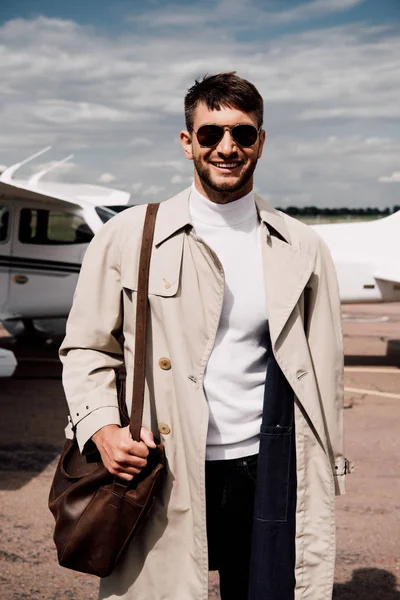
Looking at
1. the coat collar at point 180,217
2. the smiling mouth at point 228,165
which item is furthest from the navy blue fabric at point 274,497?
the smiling mouth at point 228,165

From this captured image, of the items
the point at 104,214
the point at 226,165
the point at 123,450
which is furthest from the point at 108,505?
the point at 104,214

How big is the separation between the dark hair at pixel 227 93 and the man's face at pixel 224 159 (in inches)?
0.6

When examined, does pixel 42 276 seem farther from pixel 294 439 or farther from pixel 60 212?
pixel 294 439

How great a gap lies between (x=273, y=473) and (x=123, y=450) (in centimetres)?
41

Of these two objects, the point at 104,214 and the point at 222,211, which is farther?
the point at 104,214

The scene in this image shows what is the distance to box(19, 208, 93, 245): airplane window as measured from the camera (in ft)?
29.0

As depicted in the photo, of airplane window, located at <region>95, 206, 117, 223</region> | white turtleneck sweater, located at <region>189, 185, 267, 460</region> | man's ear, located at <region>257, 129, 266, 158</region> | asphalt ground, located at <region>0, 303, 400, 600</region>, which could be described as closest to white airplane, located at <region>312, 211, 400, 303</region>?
asphalt ground, located at <region>0, 303, 400, 600</region>

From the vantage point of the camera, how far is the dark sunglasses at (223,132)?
1.98 m

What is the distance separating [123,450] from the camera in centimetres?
188

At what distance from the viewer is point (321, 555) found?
202cm

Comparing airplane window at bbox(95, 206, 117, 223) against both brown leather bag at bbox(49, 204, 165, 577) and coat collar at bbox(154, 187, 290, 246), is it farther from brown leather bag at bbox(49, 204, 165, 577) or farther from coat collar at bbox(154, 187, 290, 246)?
brown leather bag at bbox(49, 204, 165, 577)

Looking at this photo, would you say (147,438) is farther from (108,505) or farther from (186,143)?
(186,143)

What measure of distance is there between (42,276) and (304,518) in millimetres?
7264

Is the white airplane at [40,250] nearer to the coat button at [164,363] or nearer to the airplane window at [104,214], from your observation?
the airplane window at [104,214]
